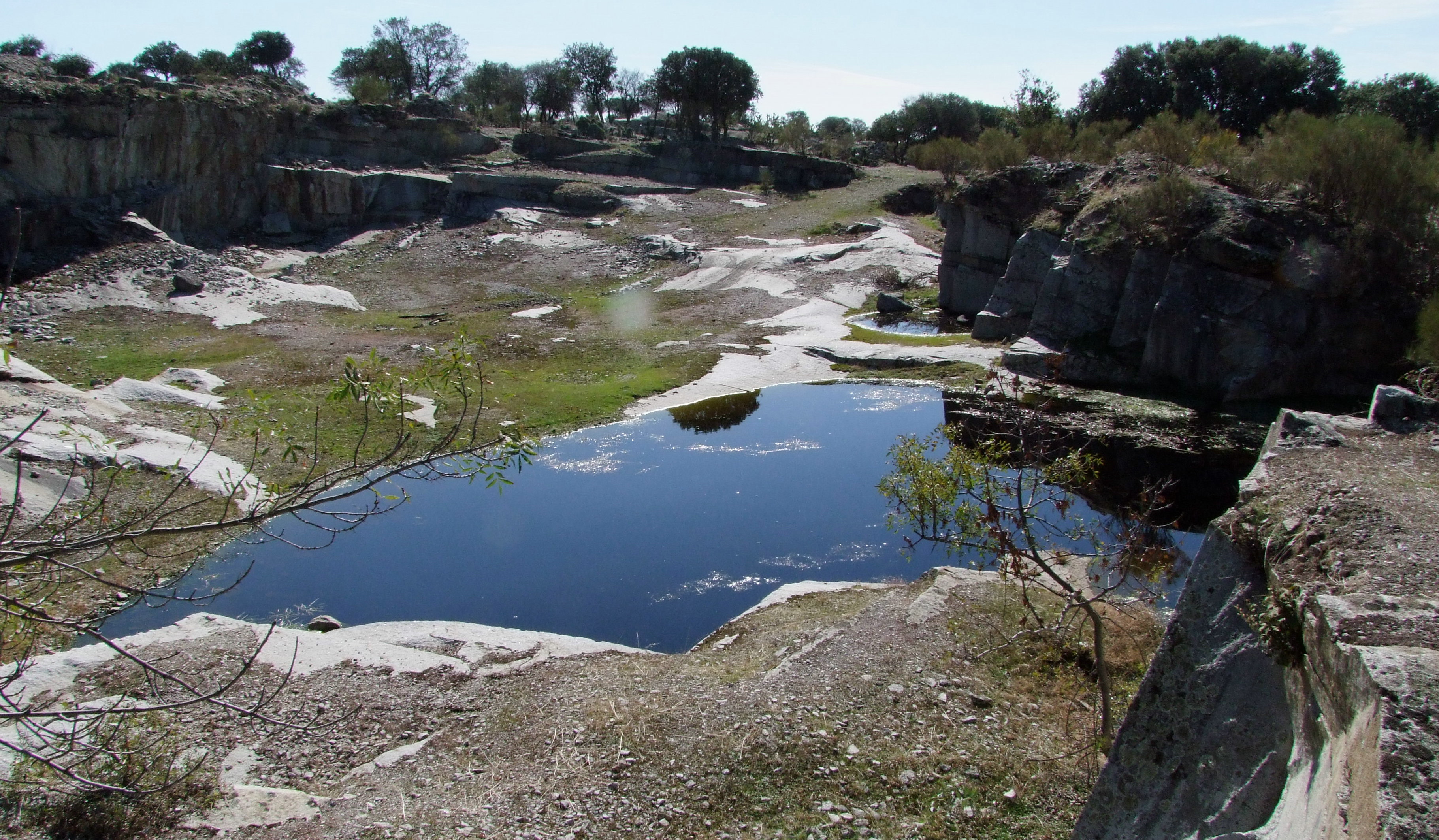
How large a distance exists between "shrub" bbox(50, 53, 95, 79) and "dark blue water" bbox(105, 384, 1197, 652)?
4343 cm

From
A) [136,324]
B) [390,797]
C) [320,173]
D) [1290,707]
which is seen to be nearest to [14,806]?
[390,797]

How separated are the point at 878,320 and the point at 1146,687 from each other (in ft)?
116

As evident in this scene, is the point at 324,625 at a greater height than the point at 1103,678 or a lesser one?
lesser

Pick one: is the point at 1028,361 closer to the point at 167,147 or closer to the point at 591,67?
the point at 167,147

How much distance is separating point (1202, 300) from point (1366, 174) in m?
6.21

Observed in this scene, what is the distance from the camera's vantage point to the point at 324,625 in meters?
15.9

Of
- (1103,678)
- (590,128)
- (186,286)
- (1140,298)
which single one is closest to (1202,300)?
(1140,298)

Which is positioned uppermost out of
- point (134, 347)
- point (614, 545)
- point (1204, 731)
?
point (1204, 731)

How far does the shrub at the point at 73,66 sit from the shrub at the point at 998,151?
5084cm

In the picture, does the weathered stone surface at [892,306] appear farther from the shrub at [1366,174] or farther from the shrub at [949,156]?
the shrub at [949,156]

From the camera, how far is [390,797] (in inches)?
388

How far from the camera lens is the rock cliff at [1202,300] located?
93.9ft

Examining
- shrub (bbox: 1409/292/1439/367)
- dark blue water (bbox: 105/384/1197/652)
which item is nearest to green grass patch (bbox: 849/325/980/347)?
dark blue water (bbox: 105/384/1197/652)

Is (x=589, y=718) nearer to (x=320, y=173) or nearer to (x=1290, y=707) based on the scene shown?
(x=1290, y=707)
